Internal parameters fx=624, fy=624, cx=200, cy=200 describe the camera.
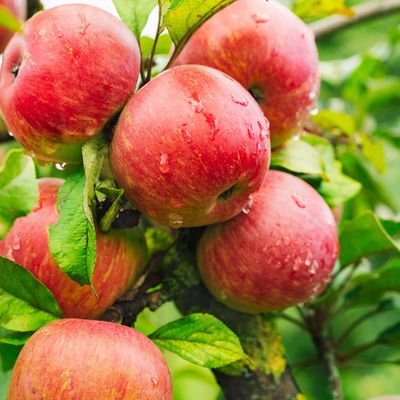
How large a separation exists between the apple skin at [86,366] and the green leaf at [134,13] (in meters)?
0.38

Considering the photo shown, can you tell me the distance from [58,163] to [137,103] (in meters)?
0.14

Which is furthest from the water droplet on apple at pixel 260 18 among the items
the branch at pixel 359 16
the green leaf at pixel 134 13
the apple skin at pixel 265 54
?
the branch at pixel 359 16

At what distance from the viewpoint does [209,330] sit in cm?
76

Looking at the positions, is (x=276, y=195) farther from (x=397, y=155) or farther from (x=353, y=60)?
(x=353, y=60)

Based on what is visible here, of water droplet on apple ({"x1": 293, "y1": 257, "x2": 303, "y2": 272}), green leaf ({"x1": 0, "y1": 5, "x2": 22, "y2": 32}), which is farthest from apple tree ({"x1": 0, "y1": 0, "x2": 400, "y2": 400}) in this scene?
green leaf ({"x1": 0, "y1": 5, "x2": 22, "y2": 32})

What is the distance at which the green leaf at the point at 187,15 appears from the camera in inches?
28.9

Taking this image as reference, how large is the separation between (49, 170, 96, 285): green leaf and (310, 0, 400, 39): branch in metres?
0.97

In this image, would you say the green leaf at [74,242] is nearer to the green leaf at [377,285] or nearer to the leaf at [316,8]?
the leaf at [316,8]

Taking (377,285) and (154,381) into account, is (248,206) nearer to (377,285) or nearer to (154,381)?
(154,381)

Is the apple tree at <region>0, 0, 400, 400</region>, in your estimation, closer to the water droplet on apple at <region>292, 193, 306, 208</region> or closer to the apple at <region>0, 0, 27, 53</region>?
the water droplet on apple at <region>292, 193, 306, 208</region>

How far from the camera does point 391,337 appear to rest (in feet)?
4.05

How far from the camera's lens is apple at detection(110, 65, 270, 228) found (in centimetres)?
68

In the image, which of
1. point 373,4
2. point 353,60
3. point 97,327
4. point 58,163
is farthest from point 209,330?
point 353,60

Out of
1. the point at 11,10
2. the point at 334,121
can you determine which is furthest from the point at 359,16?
the point at 11,10
